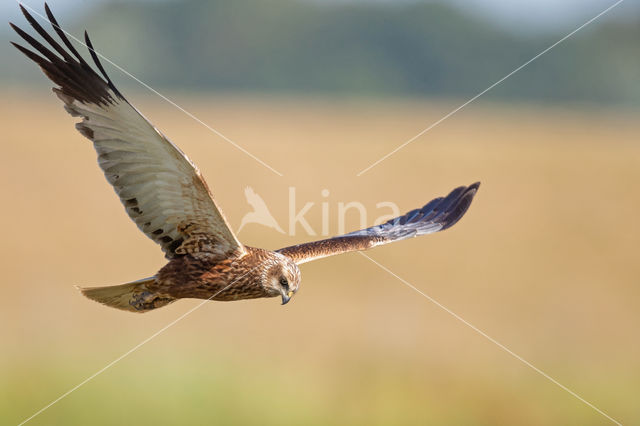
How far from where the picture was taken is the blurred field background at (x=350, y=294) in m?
14.4

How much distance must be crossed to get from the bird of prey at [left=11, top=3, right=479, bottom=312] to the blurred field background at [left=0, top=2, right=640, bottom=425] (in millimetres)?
1433

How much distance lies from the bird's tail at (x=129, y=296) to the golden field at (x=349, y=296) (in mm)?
5366

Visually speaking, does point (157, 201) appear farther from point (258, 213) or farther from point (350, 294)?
point (258, 213)

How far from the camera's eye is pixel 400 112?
182 feet

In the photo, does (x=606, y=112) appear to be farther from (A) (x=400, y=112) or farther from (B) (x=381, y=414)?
(B) (x=381, y=414)

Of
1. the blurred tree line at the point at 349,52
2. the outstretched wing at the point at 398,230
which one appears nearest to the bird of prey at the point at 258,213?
the outstretched wing at the point at 398,230

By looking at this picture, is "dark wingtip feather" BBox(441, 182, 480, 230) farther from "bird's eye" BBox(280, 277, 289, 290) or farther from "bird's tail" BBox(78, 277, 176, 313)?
"bird's tail" BBox(78, 277, 176, 313)

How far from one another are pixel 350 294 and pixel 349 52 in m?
59.8

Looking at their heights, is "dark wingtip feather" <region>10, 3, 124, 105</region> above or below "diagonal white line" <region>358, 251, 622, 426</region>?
above

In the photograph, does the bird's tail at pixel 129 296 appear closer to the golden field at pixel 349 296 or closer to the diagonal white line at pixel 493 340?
the golden field at pixel 349 296

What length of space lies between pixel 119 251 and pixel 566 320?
11.8 m

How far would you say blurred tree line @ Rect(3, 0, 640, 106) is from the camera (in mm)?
72875

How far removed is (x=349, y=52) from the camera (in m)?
80.8

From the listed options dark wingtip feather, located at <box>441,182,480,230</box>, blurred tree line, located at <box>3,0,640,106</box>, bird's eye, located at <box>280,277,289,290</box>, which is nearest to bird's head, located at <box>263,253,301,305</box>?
bird's eye, located at <box>280,277,289,290</box>
